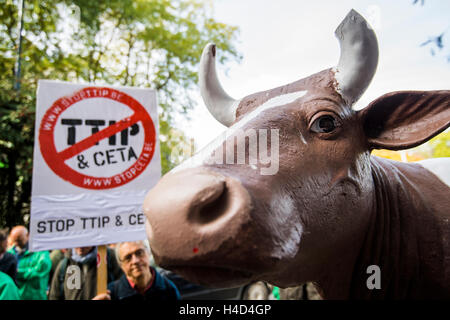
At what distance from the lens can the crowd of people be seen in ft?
11.7

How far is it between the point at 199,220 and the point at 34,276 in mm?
4678

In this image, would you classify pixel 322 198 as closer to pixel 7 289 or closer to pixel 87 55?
pixel 7 289

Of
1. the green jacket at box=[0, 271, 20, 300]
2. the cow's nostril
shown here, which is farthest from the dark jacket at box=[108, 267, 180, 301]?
the cow's nostril

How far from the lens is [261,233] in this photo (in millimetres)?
1240

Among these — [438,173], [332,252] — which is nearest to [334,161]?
[332,252]

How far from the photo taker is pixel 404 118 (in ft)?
6.21

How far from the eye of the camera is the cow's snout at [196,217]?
119 centimetres

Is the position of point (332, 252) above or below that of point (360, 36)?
below

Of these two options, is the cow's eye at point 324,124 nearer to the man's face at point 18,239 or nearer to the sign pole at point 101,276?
the sign pole at point 101,276

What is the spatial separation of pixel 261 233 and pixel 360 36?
1294 millimetres

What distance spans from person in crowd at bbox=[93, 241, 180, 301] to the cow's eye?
277 cm

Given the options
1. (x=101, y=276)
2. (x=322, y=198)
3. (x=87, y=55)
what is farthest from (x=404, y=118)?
(x=87, y=55)
